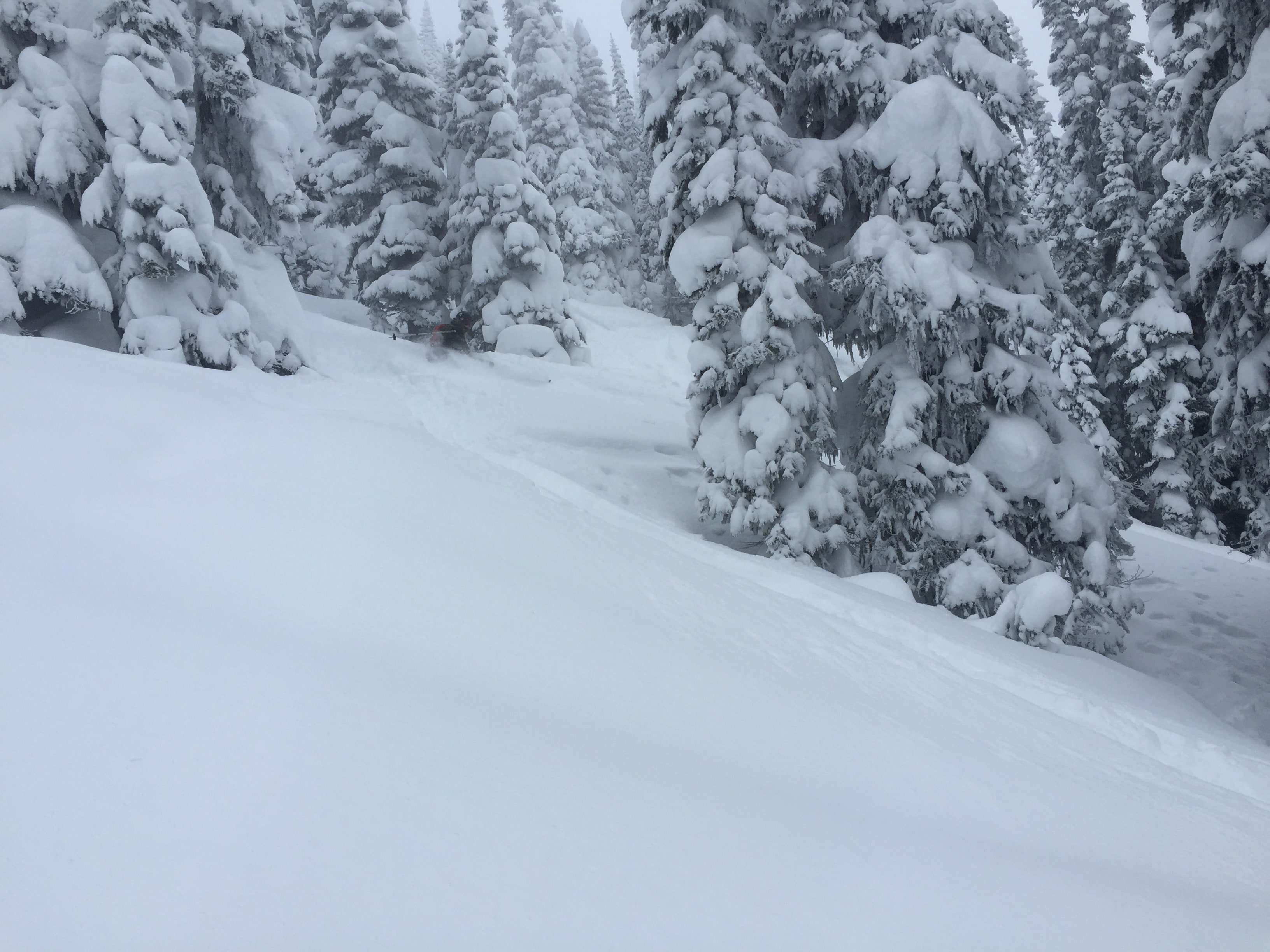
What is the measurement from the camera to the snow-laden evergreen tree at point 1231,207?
943 centimetres

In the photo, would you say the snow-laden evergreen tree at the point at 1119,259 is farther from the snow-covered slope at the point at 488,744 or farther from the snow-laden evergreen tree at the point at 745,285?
the snow-covered slope at the point at 488,744

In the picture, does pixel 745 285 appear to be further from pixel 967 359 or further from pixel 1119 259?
pixel 1119 259

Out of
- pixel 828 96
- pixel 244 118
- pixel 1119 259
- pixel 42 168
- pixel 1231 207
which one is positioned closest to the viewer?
pixel 1231 207

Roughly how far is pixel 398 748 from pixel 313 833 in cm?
49

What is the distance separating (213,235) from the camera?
1371cm

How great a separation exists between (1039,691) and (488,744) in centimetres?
528

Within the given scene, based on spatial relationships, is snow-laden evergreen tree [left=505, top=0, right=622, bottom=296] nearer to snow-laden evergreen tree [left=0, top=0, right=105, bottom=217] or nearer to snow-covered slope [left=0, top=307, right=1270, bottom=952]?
snow-laden evergreen tree [left=0, top=0, right=105, bottom=217]

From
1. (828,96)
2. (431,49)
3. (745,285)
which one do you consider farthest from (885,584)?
(431,49)

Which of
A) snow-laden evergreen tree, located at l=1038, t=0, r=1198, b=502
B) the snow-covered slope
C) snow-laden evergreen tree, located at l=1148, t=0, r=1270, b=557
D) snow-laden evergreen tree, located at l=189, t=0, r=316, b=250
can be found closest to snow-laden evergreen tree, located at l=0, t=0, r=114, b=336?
snow-laden evergreen tree, located at l=189, t=0, r=316, b=250

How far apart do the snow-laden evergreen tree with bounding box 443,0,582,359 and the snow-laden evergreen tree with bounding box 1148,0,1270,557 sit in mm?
15036

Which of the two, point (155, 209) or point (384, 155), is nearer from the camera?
point (155, 209)

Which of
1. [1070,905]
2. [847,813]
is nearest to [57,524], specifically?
[847,813]

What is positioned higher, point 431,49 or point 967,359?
point 431,49

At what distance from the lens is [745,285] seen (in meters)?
11.0
